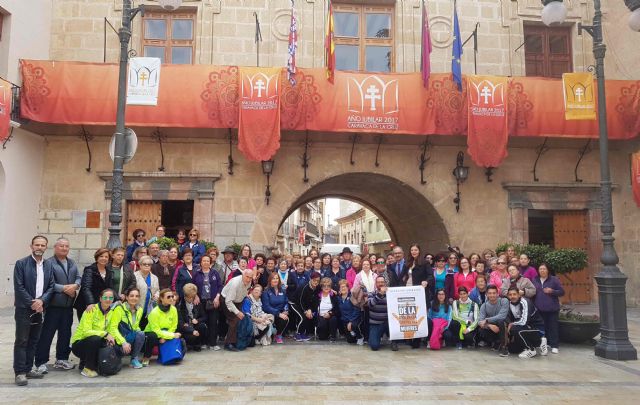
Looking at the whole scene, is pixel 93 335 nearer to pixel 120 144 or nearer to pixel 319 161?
pixel 120 144

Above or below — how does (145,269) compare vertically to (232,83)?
below

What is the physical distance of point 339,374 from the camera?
6230 mm

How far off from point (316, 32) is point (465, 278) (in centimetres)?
761

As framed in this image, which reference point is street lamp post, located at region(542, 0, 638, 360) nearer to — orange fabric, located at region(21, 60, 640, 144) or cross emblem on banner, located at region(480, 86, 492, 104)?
cross emblem on banner, located at region(480, 86, 492, 104)

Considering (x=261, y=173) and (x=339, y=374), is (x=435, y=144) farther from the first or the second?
(x=339, y=374)

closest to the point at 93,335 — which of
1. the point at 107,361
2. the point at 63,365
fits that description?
the point at 107,361

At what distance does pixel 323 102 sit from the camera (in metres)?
11.4

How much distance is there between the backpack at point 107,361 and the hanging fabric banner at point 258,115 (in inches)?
238

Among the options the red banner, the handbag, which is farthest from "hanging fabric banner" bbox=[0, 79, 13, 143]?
the handbag

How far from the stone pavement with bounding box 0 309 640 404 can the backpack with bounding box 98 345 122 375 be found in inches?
4.1

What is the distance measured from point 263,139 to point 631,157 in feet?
30.8

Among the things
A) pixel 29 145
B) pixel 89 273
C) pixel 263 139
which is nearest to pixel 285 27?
pixel 263 139

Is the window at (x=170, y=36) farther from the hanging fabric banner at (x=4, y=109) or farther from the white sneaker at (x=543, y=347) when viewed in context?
the white sneaker at (x=543, y=347)

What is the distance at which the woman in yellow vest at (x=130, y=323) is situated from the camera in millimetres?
6258
